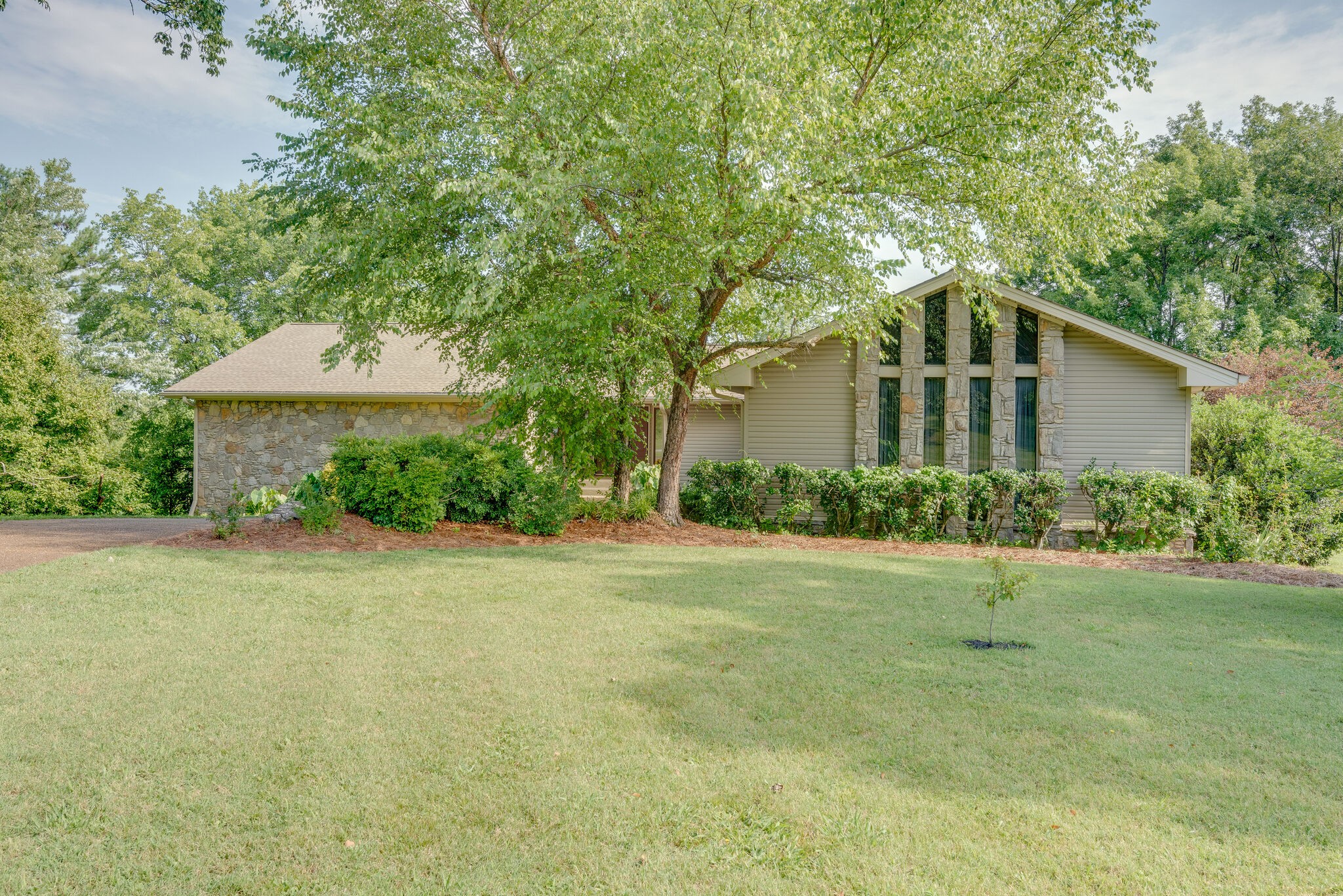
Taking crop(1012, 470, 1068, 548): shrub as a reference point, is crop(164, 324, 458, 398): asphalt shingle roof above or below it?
above

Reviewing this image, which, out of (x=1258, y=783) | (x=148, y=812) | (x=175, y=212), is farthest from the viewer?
(x=175, y=212)

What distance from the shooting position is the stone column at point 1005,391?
13203 mm

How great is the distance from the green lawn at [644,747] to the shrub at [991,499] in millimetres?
5300

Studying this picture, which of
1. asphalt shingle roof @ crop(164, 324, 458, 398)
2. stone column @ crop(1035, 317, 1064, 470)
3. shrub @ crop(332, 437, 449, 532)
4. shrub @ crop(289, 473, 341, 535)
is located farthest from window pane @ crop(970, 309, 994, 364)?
shrub @ crop(289, 473, 341, 535)

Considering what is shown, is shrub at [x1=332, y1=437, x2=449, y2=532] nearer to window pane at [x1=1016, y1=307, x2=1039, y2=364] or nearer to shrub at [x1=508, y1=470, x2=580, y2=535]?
shrub at [x1=508, y1=470, x2=580, y2=535]

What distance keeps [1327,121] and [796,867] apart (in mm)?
34233

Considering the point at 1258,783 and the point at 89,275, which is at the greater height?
the point at 89,275

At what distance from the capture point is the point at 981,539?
1248 centimetres

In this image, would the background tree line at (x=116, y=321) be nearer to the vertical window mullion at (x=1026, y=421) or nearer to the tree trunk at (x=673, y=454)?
the tree trunk at (x=673, y=454)

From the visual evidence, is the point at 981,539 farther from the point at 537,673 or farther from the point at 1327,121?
the point at 1327,121

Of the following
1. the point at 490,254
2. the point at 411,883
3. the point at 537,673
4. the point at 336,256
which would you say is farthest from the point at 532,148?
the point at 411,883

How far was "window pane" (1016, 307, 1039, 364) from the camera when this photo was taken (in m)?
13.2

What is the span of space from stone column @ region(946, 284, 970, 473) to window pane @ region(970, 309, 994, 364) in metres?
0.12

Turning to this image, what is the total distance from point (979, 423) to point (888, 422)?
1.56 metres
